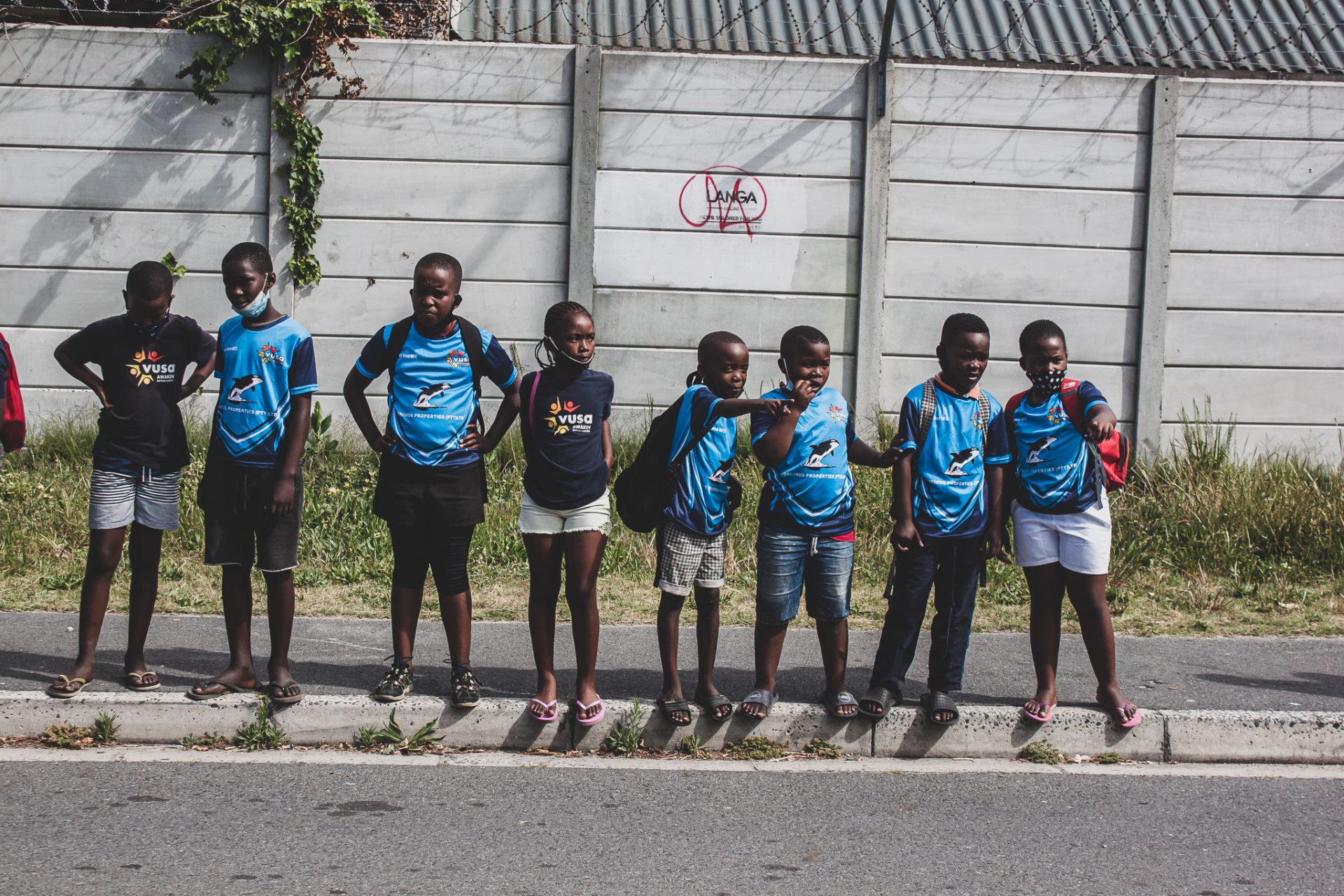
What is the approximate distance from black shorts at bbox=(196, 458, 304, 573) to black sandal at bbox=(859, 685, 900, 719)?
7.18 ft

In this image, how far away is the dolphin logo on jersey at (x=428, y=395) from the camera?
15.0ft

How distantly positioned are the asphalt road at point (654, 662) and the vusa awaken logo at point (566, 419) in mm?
1128

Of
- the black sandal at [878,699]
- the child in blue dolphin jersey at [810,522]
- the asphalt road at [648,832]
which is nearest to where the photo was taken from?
the asphalt road at [648,832]

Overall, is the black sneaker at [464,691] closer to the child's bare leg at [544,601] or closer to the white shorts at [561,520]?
the child's bare leg at [544,601]

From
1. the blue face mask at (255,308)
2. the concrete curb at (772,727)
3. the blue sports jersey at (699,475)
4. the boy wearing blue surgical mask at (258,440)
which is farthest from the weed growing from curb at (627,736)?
the blue face mask at (255,308)

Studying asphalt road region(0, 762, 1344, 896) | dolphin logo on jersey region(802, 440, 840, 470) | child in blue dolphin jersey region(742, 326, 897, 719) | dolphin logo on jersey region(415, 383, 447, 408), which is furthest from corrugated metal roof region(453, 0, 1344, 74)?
asphalt road region(0, 762, 1344, 896)

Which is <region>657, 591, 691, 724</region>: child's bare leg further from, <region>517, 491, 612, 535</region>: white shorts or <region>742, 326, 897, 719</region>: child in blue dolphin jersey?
<region>517, 491, 612, 535</region>: white shorts

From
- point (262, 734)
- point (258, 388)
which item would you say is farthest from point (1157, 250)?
point (262, 734)

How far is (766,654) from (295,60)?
5.60 meters

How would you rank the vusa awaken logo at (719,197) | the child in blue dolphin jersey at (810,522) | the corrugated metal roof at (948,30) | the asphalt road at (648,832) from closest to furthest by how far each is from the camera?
1. the asphalt road at (648,832)
2. the child in blue dolphin jersey at (810,522)
3. the vusa awaken logo at (719,197)
4. the corrugated metal roof at (948,30)

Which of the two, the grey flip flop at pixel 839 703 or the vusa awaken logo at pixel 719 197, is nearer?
the grey flip flop at pixel 839 703

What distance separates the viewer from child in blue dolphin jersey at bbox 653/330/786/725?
4480 mm

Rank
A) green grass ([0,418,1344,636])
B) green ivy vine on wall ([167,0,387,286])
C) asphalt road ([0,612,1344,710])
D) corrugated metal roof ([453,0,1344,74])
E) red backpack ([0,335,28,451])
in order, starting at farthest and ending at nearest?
corrugated metal roof ([453,0,1344,74]) < green ivy vine on wall ([167,0,387,286]) < green grass ([0,418,1344,636]) < asphalt road ([0,612,1344,710]) < red backpack ([0,335,28,451])

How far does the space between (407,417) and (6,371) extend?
5.48 feet
